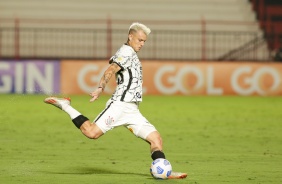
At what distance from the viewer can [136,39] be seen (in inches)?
357

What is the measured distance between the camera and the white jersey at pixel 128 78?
9.05m

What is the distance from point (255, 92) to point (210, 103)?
323cm

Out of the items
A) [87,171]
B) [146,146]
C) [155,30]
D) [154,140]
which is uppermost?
[154,140]

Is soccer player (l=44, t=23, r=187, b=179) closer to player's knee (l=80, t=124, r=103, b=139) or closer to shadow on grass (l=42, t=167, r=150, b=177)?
player's knee (l=80, t=124, r=103, b=139)

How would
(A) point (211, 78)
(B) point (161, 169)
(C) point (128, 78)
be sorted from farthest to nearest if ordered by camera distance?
(A) point (211, 78)
(C) point (128, 78)
(B) point (161, 169)

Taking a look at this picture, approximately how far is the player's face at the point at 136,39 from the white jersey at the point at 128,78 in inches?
2.2

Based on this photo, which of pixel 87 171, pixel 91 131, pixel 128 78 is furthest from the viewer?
pixel 87 171

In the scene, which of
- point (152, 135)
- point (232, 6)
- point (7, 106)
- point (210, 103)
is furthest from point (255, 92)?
point (152, 135)

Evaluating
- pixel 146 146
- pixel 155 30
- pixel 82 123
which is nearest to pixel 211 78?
pixel 155 30

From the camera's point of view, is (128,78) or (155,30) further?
(155,30)

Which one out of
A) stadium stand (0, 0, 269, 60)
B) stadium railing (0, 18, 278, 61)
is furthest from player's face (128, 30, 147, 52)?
stadium railing (0, 18, 278, 61)

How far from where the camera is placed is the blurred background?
26.0 m

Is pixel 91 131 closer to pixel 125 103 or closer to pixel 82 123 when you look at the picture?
pixel 82 123

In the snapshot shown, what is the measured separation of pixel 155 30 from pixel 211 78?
4.02m
